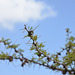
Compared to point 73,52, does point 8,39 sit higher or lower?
higher

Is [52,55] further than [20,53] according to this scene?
Yes

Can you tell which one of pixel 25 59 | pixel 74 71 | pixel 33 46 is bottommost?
pixel 74 71

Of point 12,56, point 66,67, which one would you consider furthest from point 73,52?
point 12,56

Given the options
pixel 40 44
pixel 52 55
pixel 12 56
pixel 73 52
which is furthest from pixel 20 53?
pixel 73 52

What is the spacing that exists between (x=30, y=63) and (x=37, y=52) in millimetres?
241

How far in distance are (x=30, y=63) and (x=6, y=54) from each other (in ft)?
1.37

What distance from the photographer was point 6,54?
3016mm

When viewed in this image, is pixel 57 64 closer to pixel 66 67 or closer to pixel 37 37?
pixel 66 67

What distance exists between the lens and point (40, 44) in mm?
3162

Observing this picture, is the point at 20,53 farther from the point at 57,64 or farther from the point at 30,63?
the point at 57,64

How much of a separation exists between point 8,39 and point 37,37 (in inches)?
18.9

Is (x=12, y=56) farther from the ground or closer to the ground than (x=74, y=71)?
farther from the ground

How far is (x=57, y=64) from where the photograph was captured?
3127 millimetres

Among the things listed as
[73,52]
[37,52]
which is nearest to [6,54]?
[37,52]
